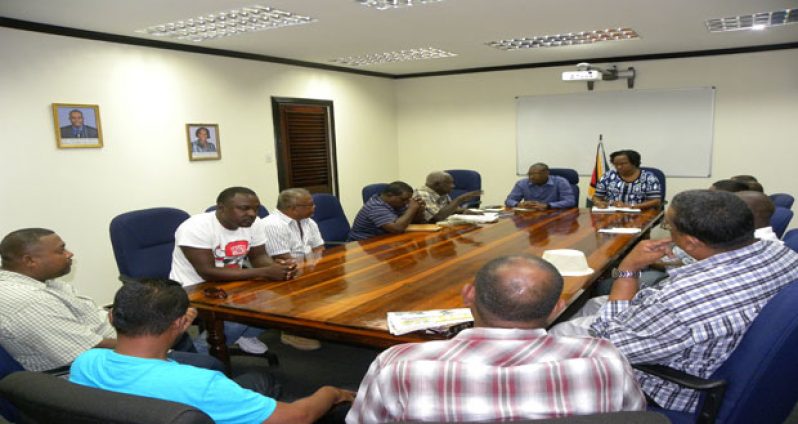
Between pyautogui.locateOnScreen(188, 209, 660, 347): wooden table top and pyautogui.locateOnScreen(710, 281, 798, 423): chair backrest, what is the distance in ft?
2.29

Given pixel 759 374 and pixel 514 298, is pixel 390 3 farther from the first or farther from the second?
pixel 759 374

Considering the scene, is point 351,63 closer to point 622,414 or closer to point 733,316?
point 733,316

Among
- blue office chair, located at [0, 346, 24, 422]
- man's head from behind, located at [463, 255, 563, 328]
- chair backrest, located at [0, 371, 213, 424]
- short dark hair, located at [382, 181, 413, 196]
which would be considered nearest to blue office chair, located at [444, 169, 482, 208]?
short dark hair, located at [382, 181, 413, 196]

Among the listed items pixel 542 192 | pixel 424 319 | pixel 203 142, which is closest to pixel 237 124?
pixel 203 142

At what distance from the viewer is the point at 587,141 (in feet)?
23.0

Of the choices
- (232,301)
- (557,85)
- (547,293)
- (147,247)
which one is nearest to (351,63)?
(557,85)

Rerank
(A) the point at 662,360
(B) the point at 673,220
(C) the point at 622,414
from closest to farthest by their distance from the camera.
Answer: (C) the point at 622,414 → (A) the point at 662,360 → (B) the point at 673,220

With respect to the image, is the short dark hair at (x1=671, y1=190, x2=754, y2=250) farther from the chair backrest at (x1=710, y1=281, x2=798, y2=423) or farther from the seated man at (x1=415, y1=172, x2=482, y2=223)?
the seated man at (x1=415, y1=172, x2=482, y2=223)

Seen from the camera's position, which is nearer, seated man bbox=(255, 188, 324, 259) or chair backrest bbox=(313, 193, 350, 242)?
seated man bbox=(255, 188, 324, 259)

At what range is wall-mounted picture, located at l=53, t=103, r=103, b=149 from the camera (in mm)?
4121

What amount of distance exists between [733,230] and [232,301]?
6.21 feet

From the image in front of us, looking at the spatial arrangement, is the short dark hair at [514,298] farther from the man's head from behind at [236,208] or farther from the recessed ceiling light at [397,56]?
the recessed ceiling light at [397,56]

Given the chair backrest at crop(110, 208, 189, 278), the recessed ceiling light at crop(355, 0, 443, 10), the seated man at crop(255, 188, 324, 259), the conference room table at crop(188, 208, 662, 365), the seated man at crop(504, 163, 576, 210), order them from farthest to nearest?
the seated man at crop(504, 163, 576, 210) < the recessed ceiling light at crop(355, 0, 443, 10) < the seated man at crop(255, 188, 324, 259) < the chair backrest at crop(110, 208, 189, 278) < the conference room table at crop(188, 208, 662, 365)

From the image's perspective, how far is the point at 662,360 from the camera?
164 cm
